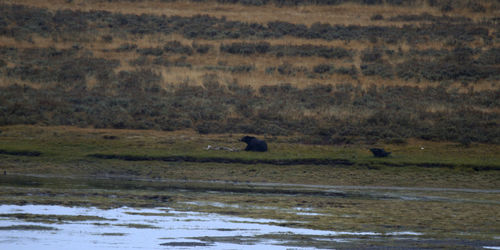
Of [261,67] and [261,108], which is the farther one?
[261,67]

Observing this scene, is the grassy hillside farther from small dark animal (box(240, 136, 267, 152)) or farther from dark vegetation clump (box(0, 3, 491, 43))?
small dark animal (box(240, 136, 267, 152))

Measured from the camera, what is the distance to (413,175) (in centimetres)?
2728

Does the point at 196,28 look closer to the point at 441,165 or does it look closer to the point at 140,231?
the point at 441,165

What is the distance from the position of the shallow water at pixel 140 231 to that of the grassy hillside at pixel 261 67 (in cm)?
1785

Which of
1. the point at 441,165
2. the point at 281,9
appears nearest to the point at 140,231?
the point at 441,165

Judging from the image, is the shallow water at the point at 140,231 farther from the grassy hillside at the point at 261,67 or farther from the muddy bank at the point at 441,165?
the grassy hillside at the point at 261,67

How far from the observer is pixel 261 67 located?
52719 mm

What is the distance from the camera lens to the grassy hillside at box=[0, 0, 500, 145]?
38469 millimetres

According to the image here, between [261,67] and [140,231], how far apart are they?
3845cm

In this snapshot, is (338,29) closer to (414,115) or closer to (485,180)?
(414,115)

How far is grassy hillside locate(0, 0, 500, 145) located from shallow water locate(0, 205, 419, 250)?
17852 millimetres

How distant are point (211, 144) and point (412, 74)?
2445cm

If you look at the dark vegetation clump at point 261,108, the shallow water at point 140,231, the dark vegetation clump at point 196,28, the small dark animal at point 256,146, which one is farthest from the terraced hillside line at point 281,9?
the shallow water at point 140,231

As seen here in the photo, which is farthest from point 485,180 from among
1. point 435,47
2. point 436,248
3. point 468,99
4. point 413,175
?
point 435,47
